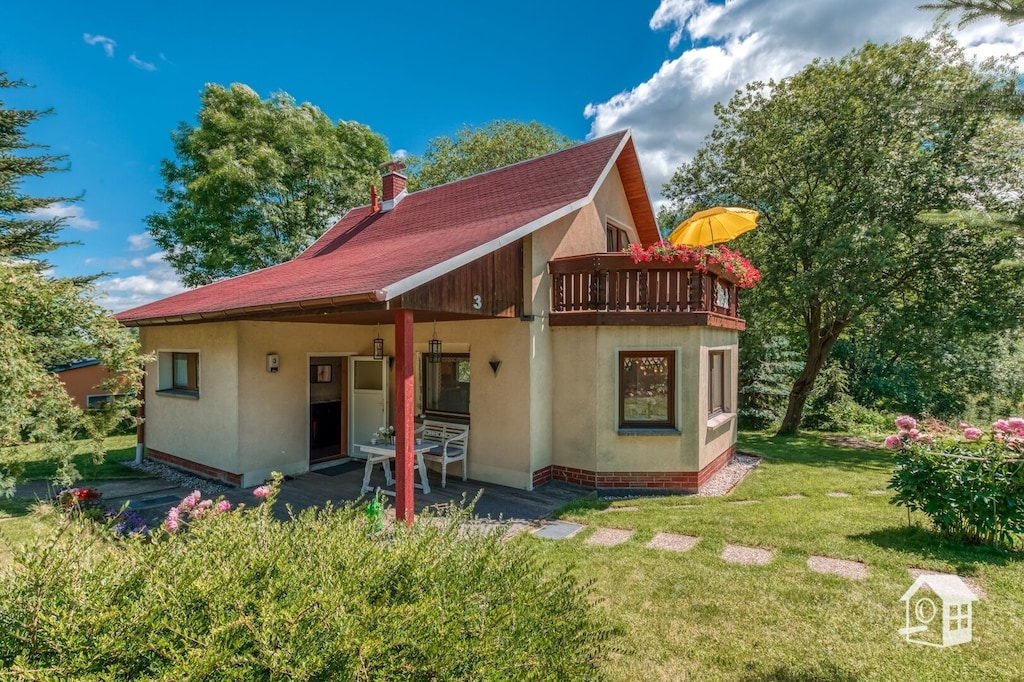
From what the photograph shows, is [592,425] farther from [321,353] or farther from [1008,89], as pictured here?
[1008,89]

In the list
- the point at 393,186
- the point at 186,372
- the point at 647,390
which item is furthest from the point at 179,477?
the point at 647,390

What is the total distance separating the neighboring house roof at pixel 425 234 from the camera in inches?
247

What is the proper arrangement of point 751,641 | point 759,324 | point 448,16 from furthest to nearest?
point 759,324 → point 448,16 → point 751,641

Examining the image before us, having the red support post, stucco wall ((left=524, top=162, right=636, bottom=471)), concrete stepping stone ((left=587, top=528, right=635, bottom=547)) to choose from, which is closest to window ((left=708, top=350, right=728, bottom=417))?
stucco wall ((left=524, top=162, right=636, bottom=471))

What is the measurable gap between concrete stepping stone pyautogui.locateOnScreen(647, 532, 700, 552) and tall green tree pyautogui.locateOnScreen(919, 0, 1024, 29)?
17.0ft

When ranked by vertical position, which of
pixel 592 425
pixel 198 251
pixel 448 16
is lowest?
pixel 592 425

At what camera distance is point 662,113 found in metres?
16.7

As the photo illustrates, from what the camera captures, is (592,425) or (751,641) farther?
(592,425)

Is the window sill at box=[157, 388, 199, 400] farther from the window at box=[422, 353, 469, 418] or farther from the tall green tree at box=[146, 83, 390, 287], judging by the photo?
the tall green tree at box=[146, 83, 390, 287]

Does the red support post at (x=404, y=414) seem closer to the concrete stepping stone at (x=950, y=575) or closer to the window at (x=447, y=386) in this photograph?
the window at (x=447, y=386)

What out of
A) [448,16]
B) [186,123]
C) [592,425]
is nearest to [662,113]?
[448,16]

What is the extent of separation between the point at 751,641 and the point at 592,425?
4815mm

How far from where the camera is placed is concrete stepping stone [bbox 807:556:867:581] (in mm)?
4828

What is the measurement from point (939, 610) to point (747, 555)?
64.8 inches
